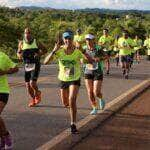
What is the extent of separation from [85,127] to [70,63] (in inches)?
45.7

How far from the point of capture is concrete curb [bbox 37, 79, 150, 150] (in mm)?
9586

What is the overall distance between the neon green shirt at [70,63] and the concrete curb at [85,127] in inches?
36.0

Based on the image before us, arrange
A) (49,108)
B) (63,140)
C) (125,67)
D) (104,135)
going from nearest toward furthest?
(63,140) < (104,135) < (49,108) < (125,67)

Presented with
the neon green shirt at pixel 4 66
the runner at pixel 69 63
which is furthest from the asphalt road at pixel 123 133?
the neon green shirt at pixel 4 66

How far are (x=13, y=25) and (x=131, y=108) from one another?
39.0 meters

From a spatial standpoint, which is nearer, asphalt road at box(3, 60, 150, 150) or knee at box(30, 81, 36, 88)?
asphalt road at box(3, 60, 150, 150)

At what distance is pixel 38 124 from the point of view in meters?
11.9

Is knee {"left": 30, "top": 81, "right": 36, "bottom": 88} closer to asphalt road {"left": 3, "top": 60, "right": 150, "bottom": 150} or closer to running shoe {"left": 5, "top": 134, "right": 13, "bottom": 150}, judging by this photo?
asphalt road {"left": 3, "top": 60, "right": 150, "bottom": 150}

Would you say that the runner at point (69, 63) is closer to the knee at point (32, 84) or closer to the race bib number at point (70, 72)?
the race bib number at point (70, 72)

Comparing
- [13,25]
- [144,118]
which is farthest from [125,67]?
[13,25]

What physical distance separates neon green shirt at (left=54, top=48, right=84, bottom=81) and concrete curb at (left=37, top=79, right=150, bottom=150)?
91 centimetres

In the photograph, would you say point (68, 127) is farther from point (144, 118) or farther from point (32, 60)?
point (32, 60)

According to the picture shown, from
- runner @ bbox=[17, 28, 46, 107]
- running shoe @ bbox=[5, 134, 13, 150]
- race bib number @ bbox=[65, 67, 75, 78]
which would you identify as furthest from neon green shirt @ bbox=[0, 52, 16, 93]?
runner @ bbox=[17, 28, 46, 107]

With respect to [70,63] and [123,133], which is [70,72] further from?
[123,133]
